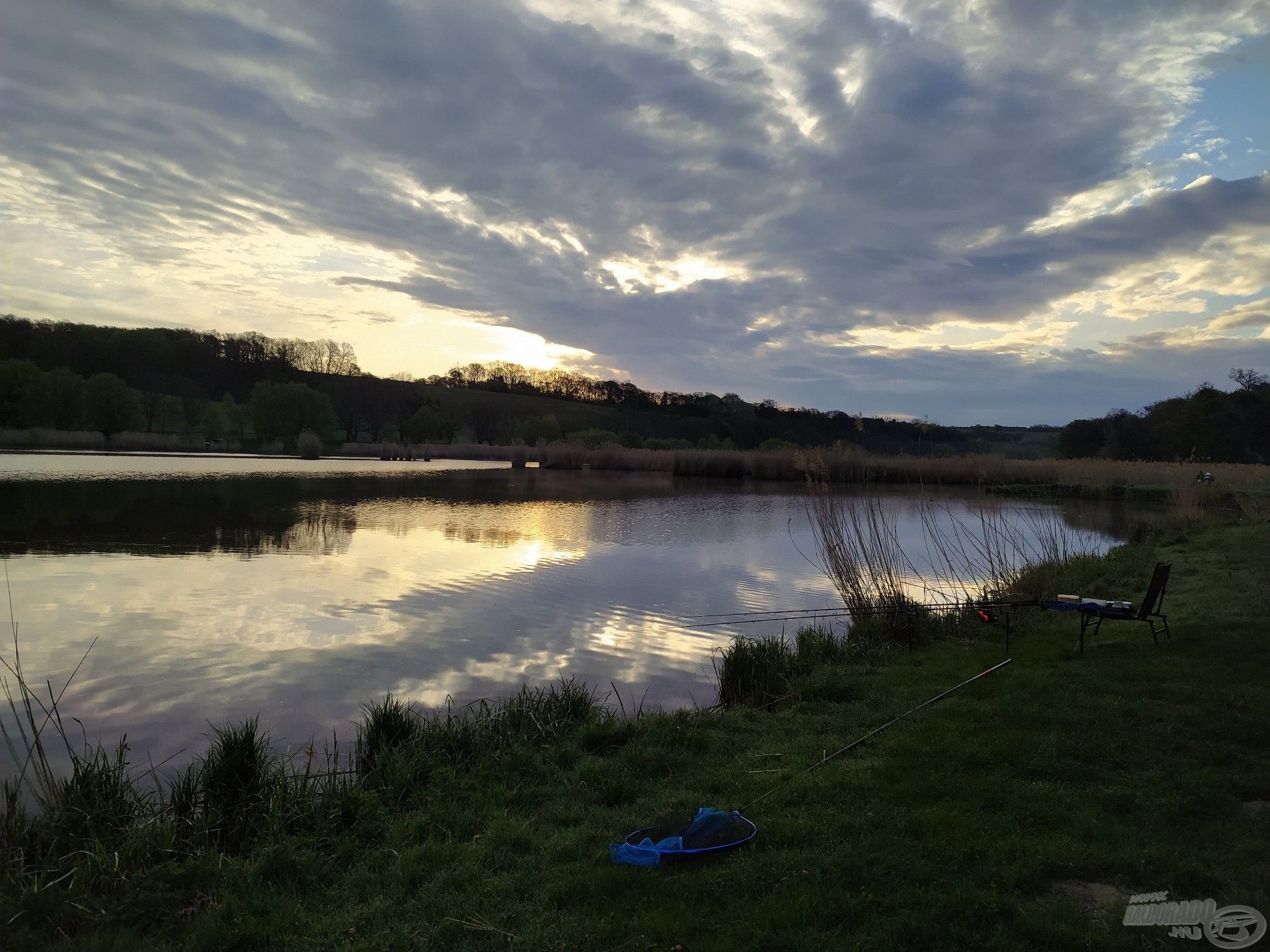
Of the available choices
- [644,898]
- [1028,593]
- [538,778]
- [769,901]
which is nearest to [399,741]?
[538,778]

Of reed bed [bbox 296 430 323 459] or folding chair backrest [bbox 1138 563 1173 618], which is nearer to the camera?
folding chair backrest [bbox 1138 563 1173 618]

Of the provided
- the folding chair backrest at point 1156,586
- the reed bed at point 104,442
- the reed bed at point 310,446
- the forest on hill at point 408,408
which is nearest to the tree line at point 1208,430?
the forest on hill at point 408,408

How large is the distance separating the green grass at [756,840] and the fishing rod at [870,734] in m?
0.08

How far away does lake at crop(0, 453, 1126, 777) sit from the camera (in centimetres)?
673

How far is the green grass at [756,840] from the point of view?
9.75ft

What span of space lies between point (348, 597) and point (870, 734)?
26.7 feet

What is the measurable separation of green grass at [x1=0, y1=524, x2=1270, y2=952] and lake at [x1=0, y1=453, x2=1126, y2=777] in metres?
1.52

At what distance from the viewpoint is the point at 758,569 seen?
14.3m

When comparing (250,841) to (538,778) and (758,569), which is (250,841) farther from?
(758,569)

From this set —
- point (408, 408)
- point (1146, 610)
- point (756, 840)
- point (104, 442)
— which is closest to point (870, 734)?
point (756, 840)

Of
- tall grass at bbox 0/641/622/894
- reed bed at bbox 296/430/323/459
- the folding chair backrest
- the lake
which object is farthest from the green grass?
reed bed at bbox 296/430/323/459

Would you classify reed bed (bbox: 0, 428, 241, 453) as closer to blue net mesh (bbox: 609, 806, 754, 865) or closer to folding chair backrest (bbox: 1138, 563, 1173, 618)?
blue net mesh (bbox: 609, 806, 754, 865)

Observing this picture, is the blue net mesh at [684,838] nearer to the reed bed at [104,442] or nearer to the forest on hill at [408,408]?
the forest on hill at [408,408]

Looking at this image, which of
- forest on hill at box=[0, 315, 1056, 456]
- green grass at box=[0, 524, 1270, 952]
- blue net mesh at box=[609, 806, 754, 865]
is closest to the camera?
green grass at box=[0, 524, 1270, 952]
